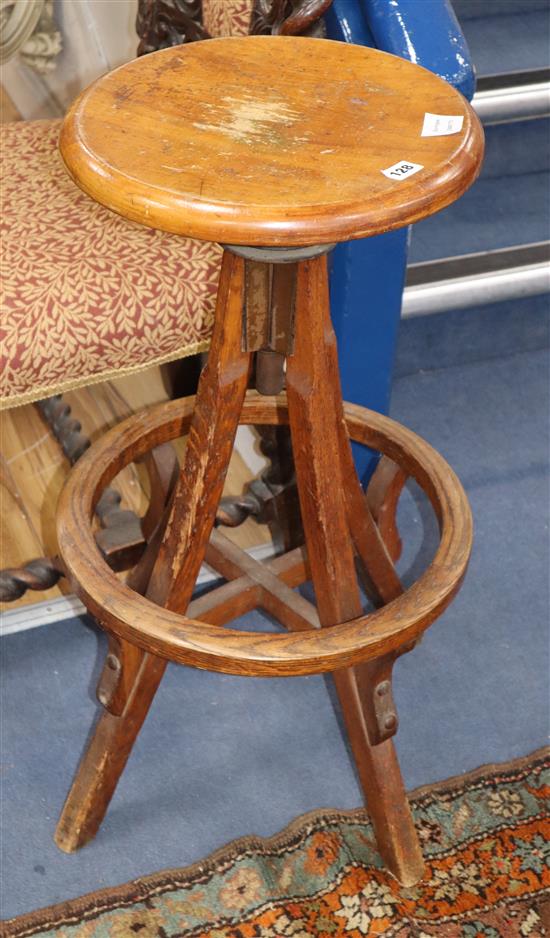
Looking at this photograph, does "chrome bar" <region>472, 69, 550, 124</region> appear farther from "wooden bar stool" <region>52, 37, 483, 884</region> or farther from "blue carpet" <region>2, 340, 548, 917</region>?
"wooden bar stool" <region>52, 37, 483, 884</region>

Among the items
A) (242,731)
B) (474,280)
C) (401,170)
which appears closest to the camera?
(401,170)

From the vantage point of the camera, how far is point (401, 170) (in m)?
0.93

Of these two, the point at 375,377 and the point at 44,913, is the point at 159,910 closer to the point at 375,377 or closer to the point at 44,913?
the point at 44,913

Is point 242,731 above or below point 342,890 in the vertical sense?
above

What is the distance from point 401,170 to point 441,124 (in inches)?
4.4

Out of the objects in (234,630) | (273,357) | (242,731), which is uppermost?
(273,357)

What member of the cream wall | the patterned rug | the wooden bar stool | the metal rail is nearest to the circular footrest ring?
the wooden bar stool

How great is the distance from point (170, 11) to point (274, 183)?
0.65 metres

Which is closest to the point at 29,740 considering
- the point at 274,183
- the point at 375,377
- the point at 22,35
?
the point at 375,377

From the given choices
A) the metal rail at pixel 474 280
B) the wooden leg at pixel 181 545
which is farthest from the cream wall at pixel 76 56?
the wooden leg at pixel 181 545

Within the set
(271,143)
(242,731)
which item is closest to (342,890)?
(242,731)

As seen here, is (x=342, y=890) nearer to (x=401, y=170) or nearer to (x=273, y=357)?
(x=273, y=357)

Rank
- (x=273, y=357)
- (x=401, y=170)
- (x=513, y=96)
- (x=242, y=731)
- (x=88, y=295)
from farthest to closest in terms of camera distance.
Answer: (x=513, y=96)
(x=242, y=731)
(x=88, y=295)
(x=273, y=357)
(x=401, y=170)

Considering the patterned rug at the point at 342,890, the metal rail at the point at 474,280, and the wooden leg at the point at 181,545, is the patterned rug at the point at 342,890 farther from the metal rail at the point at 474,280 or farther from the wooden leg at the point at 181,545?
the metal rail at the point at 474,280
